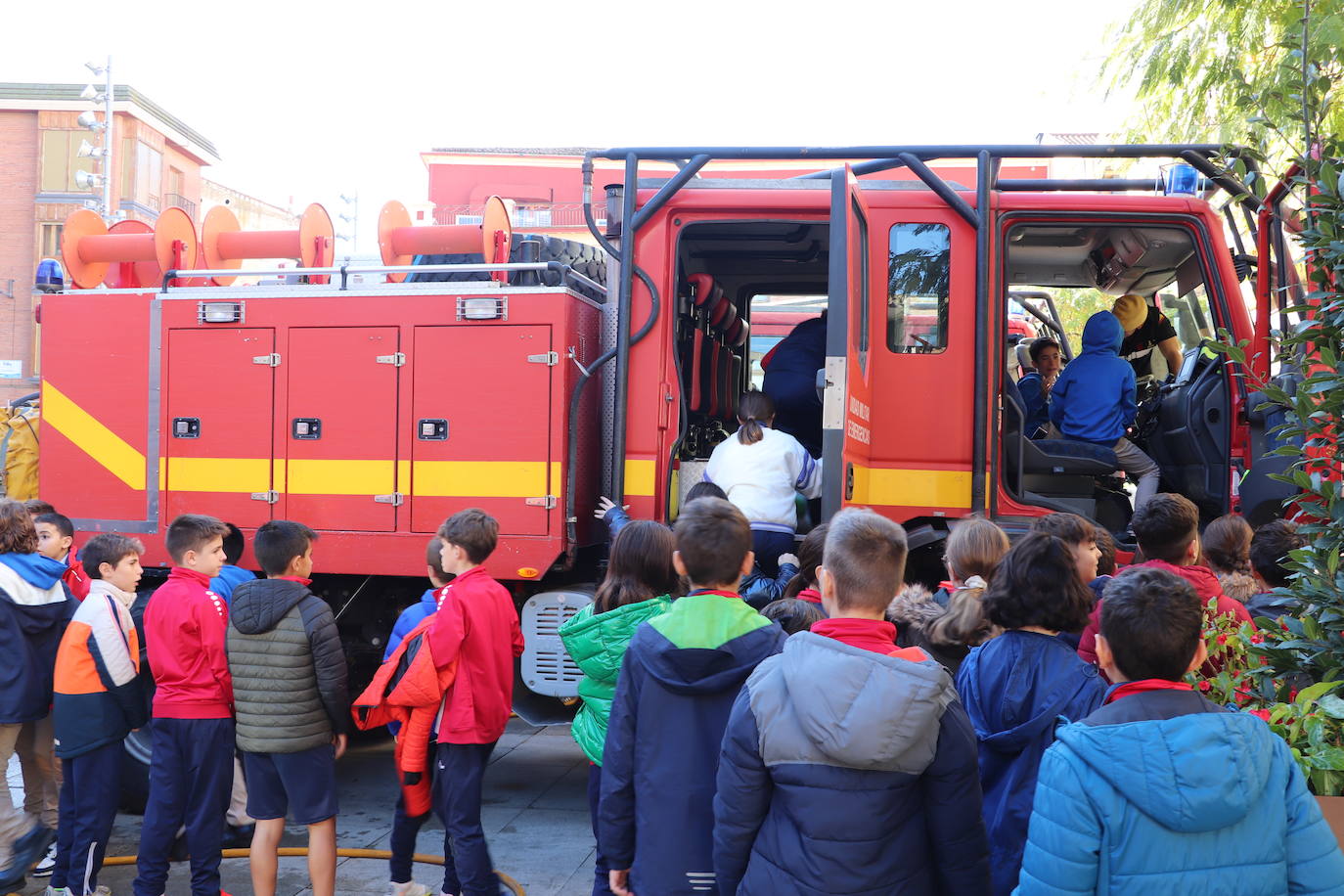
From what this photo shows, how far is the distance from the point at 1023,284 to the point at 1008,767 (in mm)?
4270

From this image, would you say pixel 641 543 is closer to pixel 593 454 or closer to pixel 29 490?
pixel 593 454

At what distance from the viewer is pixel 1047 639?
3018mm

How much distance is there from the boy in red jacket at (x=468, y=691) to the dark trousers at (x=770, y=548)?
142 centimetres

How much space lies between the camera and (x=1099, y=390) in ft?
18.4

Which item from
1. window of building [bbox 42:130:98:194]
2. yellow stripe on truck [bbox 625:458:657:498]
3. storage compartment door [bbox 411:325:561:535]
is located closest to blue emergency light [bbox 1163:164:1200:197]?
yellow stripe on truck [bbox 625:458:657:498]

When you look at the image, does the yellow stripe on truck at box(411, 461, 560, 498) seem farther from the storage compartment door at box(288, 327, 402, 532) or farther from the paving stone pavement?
the paving stone pavement

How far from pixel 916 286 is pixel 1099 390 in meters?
1.07

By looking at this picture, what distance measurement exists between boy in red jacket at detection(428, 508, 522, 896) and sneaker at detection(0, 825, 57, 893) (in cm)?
198

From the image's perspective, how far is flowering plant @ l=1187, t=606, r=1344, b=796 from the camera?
8.27 feet

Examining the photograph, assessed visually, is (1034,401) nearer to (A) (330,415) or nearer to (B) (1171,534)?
(B) (1171,534)

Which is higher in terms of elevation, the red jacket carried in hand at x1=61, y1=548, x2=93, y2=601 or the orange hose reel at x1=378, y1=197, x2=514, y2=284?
the orange hose reel at x1=378, y1=197, x2=514, y2=284

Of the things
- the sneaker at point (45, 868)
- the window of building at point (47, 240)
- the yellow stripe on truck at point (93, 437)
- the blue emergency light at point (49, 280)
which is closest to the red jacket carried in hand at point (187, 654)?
the sneaker at point (45, 868)

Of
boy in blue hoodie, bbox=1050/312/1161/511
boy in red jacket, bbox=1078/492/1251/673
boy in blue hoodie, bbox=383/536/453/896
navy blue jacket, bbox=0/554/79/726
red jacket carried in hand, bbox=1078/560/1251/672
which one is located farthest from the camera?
boy in blue hoodie, bbox=1050/312/1161/511

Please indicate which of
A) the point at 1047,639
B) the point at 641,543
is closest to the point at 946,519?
the point at 641,543
